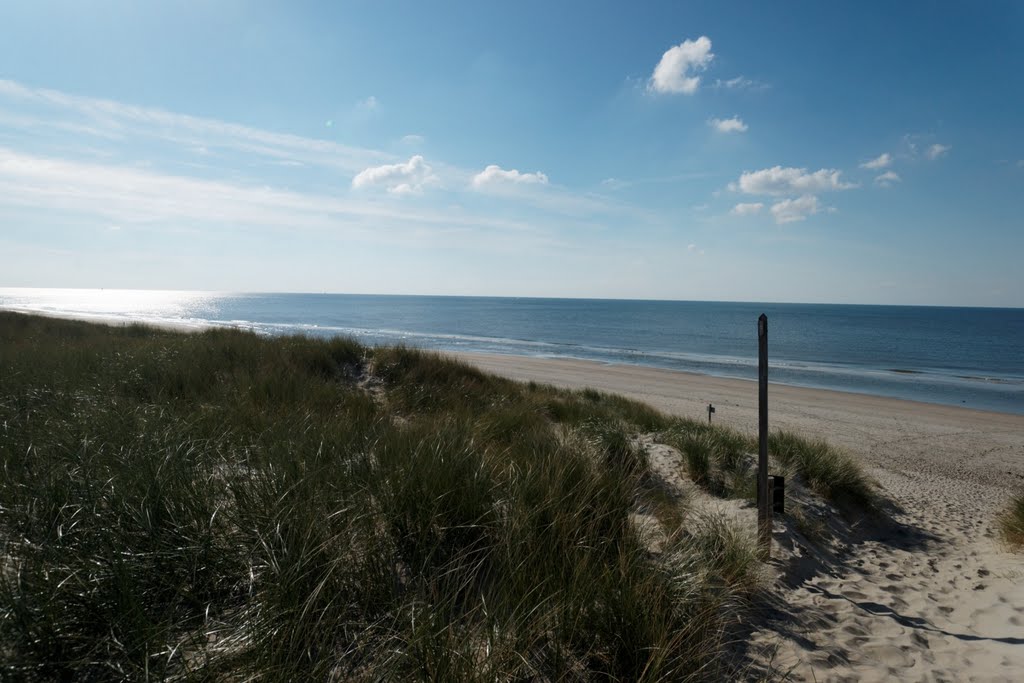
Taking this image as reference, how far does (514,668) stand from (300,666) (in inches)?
38.5

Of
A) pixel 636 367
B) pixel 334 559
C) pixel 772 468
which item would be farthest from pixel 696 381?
pixel 334 559

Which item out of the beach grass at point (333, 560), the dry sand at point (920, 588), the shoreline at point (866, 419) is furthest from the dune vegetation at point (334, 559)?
the shoreline at point (866, 419)

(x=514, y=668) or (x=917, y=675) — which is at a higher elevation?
(x=514, y=668)

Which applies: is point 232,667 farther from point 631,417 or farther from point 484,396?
point 631,417

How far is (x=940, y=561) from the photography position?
6.48 metres

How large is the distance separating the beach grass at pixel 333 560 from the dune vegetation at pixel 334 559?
0.02 meters

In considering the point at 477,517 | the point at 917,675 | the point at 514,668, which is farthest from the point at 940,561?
the point at 514,668

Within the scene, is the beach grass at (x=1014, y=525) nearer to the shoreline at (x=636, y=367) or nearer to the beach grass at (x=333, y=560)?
the beach grass at (x=333, y=560)

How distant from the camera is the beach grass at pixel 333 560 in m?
2.40

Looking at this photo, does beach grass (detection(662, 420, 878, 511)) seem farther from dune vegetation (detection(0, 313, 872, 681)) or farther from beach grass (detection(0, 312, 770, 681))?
dune vegetation (detection(0, 313, 872, 681))

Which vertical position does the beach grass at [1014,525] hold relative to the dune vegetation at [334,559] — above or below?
below

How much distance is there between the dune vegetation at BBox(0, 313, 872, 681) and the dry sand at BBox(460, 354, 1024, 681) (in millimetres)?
614

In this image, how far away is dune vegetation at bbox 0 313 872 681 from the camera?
7.89 feet

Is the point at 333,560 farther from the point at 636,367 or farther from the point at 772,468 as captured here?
the point at 636,367
